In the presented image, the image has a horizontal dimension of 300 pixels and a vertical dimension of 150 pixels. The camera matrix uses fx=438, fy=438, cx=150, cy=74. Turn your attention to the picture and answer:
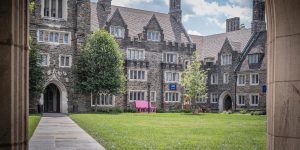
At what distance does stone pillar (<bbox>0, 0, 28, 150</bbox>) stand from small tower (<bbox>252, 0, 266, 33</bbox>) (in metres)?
50.9

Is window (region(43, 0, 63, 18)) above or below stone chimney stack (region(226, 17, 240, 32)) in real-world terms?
below

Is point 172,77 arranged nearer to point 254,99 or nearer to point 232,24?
point 254,99

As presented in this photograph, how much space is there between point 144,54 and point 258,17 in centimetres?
1536

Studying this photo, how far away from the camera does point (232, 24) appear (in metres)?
63.0

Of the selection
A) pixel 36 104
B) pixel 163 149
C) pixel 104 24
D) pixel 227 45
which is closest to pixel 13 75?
pixel 163 149

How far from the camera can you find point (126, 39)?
4884 centimetres

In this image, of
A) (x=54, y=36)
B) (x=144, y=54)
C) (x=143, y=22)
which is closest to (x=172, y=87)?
(x=144, y=54)

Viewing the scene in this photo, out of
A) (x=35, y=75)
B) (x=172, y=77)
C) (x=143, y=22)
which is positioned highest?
(x=143, y=22)

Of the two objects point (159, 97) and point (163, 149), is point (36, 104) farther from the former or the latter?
point (163, 149)

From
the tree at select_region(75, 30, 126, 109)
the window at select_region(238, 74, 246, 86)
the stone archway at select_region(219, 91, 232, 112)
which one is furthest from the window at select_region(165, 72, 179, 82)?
the tree at select_region(75, 30, 126, 109)

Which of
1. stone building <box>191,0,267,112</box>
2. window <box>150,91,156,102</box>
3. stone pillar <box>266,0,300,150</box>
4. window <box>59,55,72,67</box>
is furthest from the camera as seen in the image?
window <box>150,91,156,102</box>

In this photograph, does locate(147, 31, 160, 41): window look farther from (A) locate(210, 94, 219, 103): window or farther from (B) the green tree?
(B) the green tree

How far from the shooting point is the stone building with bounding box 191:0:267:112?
49772 mm

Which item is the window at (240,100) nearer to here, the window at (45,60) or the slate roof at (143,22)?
the slate roof at (143,22)
